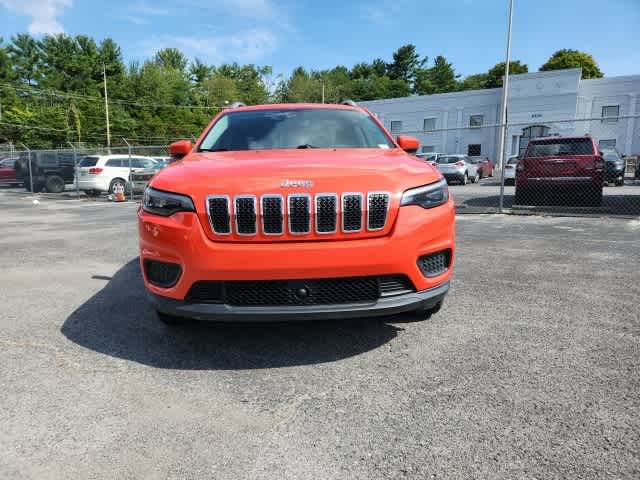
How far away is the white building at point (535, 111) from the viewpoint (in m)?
32.5

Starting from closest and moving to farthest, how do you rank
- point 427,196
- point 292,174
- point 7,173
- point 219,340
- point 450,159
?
point 292,174 < point 427,196 < point 219,340 < point 450,159 < point 7,173

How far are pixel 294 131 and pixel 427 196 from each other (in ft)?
5.23

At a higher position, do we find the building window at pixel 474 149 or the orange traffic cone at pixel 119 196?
the building window at pixel 474 149

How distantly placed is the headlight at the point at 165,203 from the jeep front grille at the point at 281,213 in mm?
156

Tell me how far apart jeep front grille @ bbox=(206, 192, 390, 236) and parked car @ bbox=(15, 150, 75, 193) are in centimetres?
1891

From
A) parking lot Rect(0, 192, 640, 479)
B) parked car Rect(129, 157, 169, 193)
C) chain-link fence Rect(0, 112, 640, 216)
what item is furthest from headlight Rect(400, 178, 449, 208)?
parked car Rect(129, 157, 169, 193)

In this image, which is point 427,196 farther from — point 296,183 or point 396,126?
point 396,126

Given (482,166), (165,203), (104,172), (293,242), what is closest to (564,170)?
(293,242)

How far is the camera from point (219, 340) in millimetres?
3113

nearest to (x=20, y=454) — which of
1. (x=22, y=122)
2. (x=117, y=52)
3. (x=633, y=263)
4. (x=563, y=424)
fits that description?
(x=563, y=424)

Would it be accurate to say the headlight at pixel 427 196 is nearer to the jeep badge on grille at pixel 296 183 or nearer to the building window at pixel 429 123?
the jeep badge on grille at pixel 296 183

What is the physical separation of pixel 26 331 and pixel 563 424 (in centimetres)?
358

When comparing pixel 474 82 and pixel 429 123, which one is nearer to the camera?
pixel 429 123

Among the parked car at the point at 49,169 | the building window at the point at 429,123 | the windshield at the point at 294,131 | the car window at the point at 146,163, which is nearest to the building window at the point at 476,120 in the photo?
the building window at the point at 429,123
